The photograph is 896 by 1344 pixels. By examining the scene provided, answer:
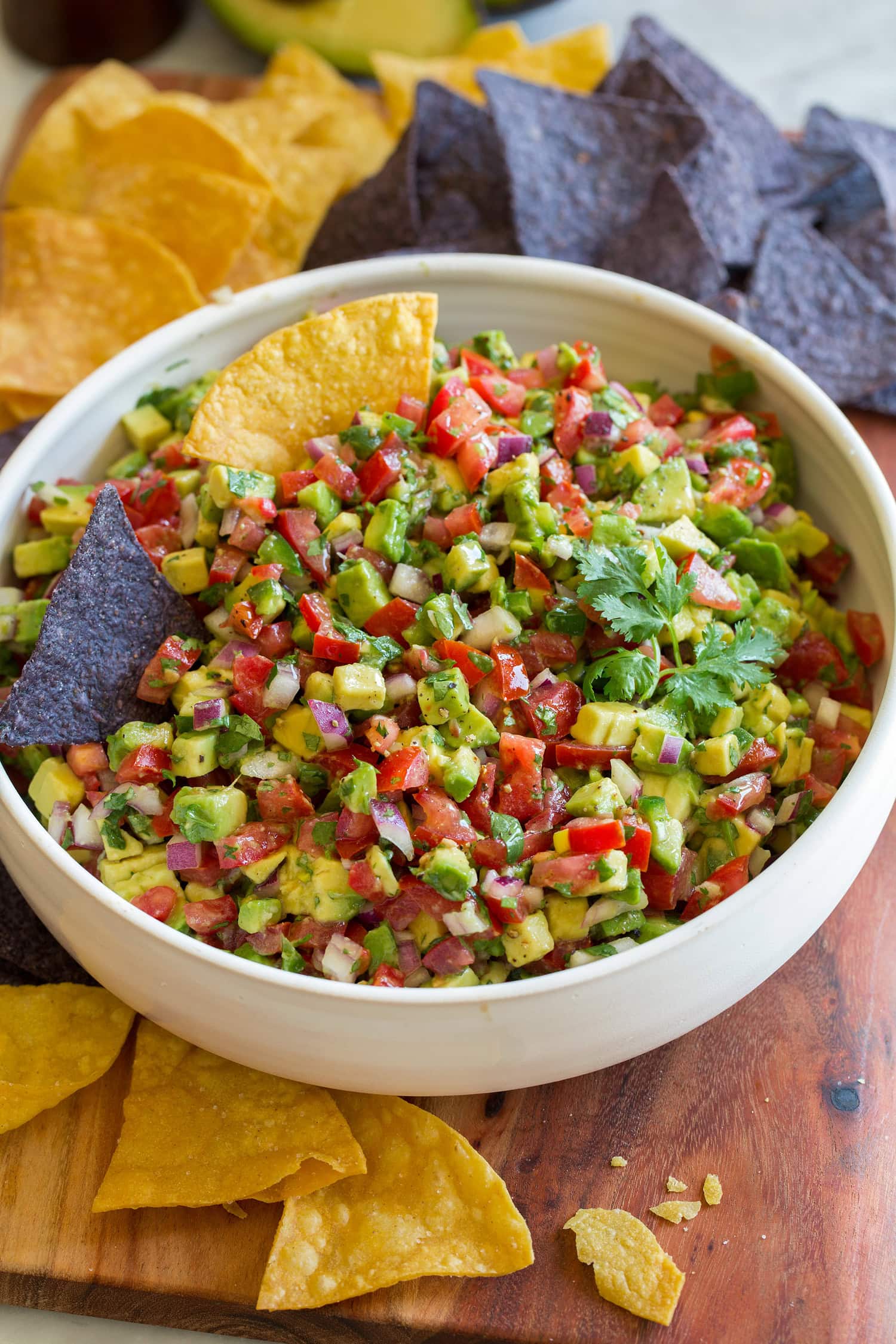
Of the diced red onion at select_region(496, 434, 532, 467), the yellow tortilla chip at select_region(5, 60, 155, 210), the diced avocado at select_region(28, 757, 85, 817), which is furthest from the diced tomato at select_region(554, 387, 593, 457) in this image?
the yellow tortilla chip at select_region(5, 60, 155, 210)

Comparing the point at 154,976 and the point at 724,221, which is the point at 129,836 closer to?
the point at 154,976

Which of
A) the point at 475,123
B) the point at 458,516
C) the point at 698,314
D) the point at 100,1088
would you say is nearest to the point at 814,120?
the point at 475,123

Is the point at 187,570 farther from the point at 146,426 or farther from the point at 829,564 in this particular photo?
the point at 829,564

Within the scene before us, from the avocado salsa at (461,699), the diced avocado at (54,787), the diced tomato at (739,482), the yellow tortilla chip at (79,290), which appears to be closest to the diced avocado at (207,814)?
the avocado salsa at (461,699)

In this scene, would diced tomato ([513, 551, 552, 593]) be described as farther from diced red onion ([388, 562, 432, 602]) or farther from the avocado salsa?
diced red onion ([388, 562, 432, 602])

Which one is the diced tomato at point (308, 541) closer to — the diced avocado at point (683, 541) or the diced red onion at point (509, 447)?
the diced red onion at point (509, 447)

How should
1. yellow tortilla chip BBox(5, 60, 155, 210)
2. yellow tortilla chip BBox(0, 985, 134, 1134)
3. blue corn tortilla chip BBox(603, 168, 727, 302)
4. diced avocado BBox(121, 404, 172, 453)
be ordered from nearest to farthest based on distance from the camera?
yellow tortilla chip BBox(0, 985, 134, 1134) → diced avocado BBox(121, 404, 172, 453) → blue corn tortilla chip BBox(603, 168, 727, 302) → yellow tortilla chip BBox(5, 60, 155, 210)
